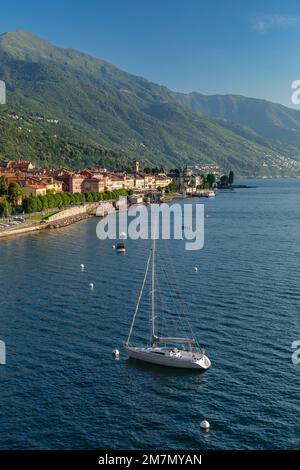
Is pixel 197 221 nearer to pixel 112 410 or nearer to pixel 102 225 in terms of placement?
pixel 102 225

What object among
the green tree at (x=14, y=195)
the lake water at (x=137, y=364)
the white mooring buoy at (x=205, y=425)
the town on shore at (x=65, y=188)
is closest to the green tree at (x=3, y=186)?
the town on shore at (x=65, y=188)

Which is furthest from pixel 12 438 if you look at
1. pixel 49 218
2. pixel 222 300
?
pixel 49 218

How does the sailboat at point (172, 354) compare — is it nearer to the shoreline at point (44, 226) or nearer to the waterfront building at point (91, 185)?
the shoreline at point (44, 226)

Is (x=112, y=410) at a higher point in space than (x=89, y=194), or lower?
lower
